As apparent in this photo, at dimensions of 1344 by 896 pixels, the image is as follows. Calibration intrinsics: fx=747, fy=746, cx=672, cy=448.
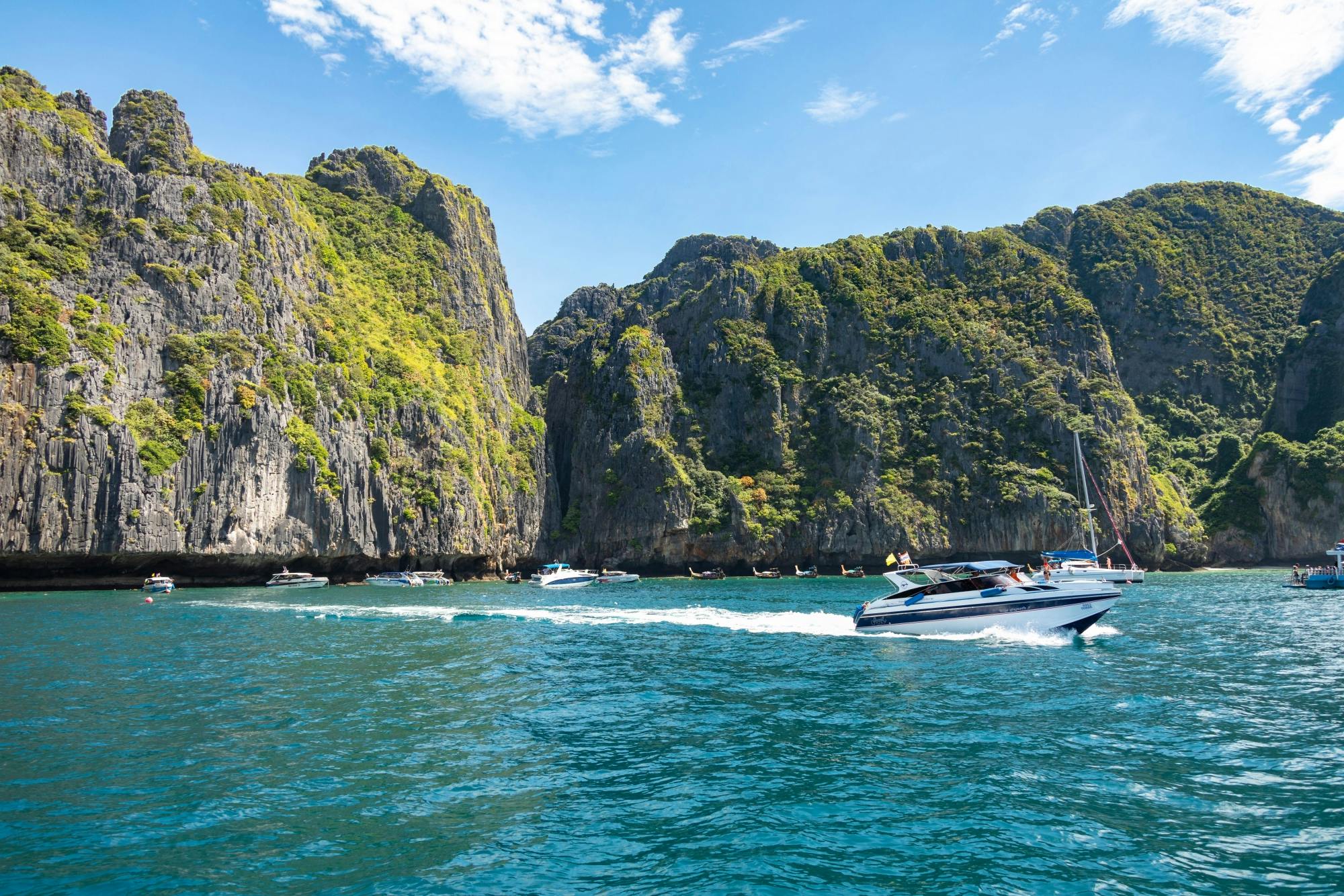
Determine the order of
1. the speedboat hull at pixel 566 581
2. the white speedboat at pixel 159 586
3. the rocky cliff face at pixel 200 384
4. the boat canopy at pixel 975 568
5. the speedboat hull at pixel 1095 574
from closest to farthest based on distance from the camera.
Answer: the boat canopy at pixel 975 568 < the white speedboat at pixel 159 586 < the rocky cliff face at pixel 200 384 < the speedboat hull at pixel 1095 574 < the speedboat hull at pixel 566 581

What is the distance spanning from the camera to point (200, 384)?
70.6 meters

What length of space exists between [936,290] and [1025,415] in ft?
103

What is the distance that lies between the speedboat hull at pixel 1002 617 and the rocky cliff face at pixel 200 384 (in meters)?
63.3

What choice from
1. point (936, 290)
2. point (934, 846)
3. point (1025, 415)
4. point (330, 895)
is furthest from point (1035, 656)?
point (936, 290)

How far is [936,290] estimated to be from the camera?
13312 cm

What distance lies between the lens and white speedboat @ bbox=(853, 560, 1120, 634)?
3002 cm

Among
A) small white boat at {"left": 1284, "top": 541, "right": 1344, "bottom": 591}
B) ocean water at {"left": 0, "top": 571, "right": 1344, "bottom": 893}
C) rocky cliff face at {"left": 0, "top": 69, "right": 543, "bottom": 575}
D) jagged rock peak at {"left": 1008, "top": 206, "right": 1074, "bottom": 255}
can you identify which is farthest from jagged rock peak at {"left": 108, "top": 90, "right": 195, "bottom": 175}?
jagged rock peak at {"left": 1008, "top": 206, "right": 1074, "bottom": 255}

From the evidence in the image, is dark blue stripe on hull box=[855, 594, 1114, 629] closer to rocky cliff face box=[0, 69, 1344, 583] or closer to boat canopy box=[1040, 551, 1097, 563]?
boat canopy box=[1040, 551, 1097, 563]

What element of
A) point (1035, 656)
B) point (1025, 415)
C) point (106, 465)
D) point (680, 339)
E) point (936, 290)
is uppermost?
point (936, 290)

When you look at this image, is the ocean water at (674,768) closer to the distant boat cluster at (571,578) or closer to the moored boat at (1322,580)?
the moored boat at (1322,580)

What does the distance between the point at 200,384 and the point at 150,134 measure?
35.6 meters

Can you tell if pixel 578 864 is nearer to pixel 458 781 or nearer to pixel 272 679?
pixel 458 781

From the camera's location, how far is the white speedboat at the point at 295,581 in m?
74.8

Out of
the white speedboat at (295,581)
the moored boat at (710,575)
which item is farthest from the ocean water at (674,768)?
the moored boat at (710,575)
